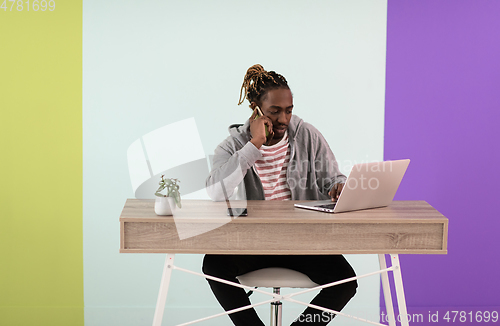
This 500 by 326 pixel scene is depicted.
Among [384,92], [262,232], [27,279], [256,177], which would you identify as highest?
[384,92]

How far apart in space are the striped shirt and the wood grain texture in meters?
0.54

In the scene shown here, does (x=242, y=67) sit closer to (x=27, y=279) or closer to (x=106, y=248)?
(x=106, y=248)

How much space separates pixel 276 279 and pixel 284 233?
0.23m

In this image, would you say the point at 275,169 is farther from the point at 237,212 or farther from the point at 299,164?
the point at 237,212

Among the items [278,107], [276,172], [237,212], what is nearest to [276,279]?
[237,212]

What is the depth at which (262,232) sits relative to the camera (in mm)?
1707

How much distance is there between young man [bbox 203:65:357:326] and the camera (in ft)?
6.35

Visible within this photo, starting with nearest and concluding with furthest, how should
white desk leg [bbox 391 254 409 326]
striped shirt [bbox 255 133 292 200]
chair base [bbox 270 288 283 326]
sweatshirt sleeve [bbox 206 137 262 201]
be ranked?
1. white desk leg [bbox 391 254 409 326]
2. chair base [bbox 270 288 283 326]
3. sweatshirt sleeve [bbox 206 137 262 201]
4. striped shirt [bbox 255 133 292 200]

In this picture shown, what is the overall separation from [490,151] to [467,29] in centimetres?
Result: 70

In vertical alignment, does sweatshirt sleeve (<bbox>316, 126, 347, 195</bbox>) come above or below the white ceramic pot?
above

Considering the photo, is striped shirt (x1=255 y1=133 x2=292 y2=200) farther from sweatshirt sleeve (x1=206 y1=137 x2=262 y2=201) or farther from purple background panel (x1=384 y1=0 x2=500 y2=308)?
purple background panel (x1=384 y1=0 x2=500 y2=308)

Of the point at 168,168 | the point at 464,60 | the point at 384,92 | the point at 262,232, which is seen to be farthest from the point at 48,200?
the point at 464,60

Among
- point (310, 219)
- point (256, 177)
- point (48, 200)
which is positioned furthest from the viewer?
point (48, 200)

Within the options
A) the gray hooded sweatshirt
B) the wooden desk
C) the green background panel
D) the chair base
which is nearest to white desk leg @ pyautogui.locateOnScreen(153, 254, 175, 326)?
the wooden desk
